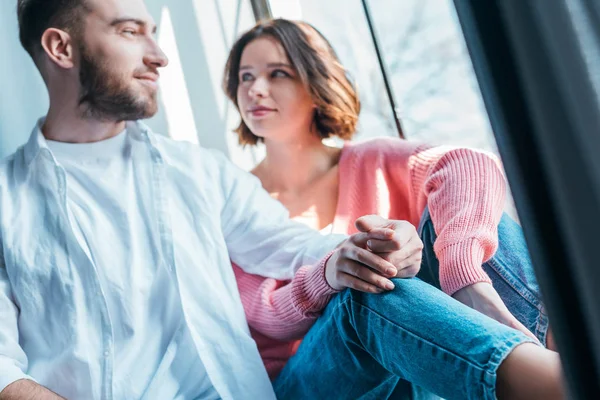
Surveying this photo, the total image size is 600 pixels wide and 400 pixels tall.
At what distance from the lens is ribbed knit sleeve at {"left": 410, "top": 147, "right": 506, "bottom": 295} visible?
3.10 feet

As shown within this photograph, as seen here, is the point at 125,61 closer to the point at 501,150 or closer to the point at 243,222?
the point at 243,222

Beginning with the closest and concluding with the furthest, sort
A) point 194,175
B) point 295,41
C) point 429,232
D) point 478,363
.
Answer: point 478,363
point 429,232
point 194,175
point 295,41

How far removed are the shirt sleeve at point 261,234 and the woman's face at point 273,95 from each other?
0.19m

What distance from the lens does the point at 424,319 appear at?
2.52 feet

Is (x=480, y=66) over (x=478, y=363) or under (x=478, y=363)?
over

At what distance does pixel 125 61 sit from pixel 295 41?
41cm

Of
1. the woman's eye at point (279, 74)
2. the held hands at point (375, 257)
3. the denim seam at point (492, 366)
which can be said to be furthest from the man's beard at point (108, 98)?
the denim seam at point (492, 366)

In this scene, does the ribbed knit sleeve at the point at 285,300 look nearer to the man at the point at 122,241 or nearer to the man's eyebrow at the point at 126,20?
the man at the point at 122,241

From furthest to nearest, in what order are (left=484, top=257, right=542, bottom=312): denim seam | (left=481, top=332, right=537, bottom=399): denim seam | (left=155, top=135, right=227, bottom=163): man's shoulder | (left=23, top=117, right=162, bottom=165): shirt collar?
1. (left=155, top=135, right=227, bottom=163): man's shoulder
2. (left=23, top=117, right=162, bottom=165): shirt collar
3. (left=484, top=257, right=542, bottom=312): denim seam
4. (left=481, top=332, right=537, bottom=399): denim seam

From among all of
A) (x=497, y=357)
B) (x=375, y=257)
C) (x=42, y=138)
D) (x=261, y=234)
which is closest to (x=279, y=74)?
(x=261, y=234)

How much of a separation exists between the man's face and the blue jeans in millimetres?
598

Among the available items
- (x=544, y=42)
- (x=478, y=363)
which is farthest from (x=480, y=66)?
(x=478, y=363)

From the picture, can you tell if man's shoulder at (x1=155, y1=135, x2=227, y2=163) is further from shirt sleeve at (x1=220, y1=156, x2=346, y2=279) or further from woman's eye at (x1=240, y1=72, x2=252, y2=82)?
woman's eye at (x1=240, y1=72, x2=252, y2=82)

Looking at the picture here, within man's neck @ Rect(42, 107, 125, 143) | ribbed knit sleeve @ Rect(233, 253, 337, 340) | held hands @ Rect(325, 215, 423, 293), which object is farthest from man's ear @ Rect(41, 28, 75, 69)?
held hands @ Rect(325, 215, 423, 293)
